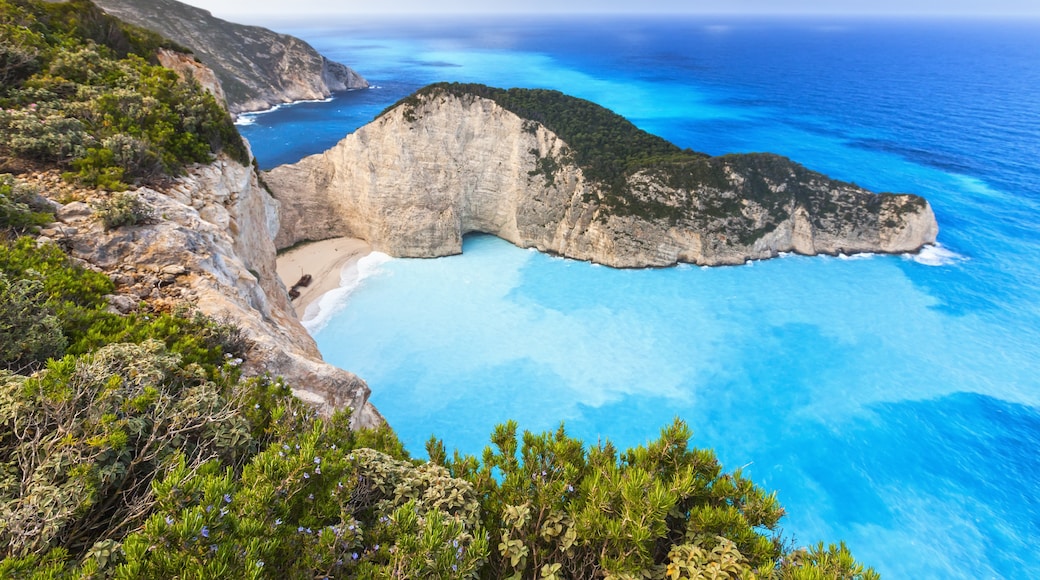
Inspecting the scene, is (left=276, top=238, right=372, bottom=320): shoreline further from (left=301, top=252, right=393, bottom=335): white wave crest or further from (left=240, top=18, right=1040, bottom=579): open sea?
(left=240, top=18, right=1040, bottom=579): open sea

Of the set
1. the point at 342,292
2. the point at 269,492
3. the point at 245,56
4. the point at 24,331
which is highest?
the point at 245,56

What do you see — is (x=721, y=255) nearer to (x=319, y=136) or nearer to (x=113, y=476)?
(x=113, y=476)

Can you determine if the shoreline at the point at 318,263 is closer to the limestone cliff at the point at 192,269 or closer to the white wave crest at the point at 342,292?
the white wave crest at the point at 342,292

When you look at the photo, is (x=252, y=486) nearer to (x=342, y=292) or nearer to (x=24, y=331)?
(x=24, y=331)

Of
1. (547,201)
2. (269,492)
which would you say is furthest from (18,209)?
(547,201)

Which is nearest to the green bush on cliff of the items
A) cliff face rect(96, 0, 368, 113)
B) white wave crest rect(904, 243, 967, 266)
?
white wave crest rect(904, 243, 967, 266)

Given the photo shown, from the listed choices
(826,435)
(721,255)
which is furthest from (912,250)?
(826,435)
